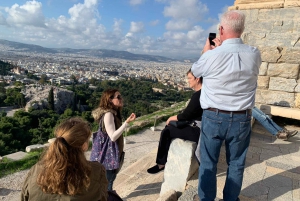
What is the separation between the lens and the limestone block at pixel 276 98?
4512 millimetres

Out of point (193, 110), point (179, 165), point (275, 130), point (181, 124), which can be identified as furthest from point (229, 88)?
point (275, 130)

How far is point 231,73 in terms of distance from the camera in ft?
5.34

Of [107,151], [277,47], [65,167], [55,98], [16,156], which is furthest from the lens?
[55,98]

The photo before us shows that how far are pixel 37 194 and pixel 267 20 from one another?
5.21 meters

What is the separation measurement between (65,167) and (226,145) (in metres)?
1.24

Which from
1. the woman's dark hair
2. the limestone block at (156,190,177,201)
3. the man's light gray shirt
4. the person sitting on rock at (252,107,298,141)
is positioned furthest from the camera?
the person sitting on rock at (252,107,298,141)

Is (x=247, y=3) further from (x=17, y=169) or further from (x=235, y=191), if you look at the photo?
(x=17, y=169)

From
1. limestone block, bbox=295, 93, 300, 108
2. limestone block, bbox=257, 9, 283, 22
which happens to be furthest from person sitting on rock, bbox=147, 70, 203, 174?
limestone block, bbox=257, 9, 283, 22

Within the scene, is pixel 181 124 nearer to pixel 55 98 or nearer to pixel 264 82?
pixel 264 82

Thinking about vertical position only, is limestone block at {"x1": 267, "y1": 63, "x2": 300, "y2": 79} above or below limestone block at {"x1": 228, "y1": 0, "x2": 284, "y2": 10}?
below

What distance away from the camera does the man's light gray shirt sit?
163 cm

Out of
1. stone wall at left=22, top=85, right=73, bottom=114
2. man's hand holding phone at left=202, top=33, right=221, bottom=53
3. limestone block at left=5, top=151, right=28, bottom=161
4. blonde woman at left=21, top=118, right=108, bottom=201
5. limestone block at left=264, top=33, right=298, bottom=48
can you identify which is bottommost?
stone wall at left=22, top=85, right=73, bottom=114

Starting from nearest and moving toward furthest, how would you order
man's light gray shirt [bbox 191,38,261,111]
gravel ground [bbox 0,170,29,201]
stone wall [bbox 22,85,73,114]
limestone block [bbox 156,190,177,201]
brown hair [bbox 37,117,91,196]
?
brown hair [bbox 37,117,91,196]
man's light gray shirt [bbox 191,38,261,111]
limestone block [bbox 156,190,177,201]
gravel ground [bbox 0,170,29,201]
stone wall [bbox 22,85,73,114]

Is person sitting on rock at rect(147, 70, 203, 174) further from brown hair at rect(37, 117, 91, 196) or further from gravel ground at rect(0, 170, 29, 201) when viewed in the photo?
gravel ground at rect(0, 170, 29, 201)
